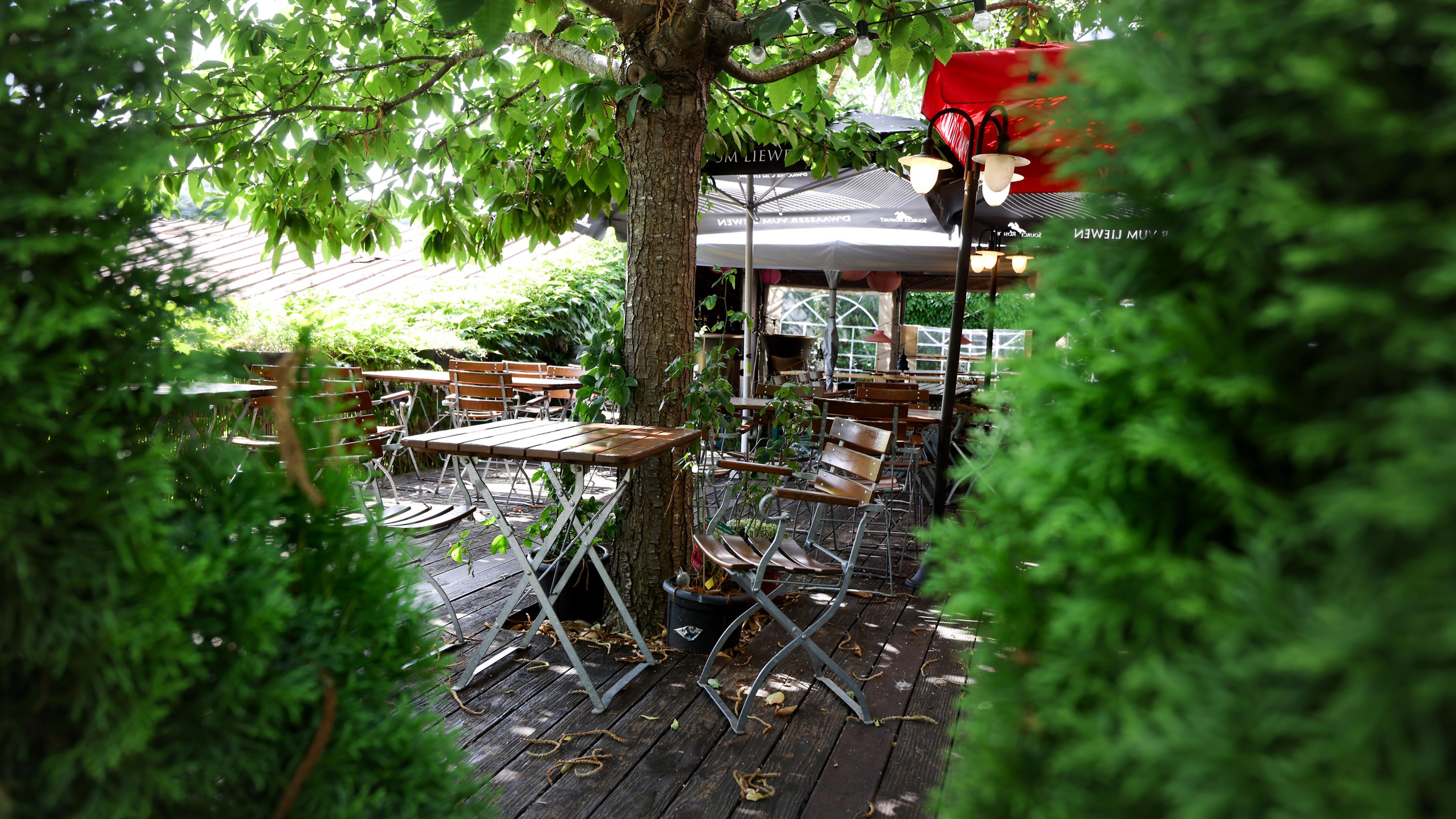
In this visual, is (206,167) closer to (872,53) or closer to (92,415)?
(872,53)

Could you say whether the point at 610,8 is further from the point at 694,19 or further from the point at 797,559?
the point at 797,559

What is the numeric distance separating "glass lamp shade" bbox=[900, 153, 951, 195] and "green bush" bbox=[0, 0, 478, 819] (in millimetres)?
→ 3825

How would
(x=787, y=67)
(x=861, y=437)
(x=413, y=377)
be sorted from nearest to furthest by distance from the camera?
(x=861, y=437) < (x=787, y=67) < (x=413, y=377)

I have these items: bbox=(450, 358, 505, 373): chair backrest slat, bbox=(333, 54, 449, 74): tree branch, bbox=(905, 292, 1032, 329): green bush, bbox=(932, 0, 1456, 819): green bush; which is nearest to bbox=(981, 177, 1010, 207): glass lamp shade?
bbox=(333, 54, 449, 74): tree branch

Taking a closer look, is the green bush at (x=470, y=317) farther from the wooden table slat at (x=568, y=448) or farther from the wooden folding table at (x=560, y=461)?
the wooden table slat at (x=568, y=448)

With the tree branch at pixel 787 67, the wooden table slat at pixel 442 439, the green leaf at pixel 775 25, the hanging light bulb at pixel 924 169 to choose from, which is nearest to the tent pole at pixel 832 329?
the hanging light bulb at pixel 924 169

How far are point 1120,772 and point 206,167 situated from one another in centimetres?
428

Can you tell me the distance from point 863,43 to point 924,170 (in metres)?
1.33

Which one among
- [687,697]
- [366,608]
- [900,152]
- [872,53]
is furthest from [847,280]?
[366,608]

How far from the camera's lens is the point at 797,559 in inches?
116

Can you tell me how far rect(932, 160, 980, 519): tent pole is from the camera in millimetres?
4273

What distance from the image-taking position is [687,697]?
2984 mm

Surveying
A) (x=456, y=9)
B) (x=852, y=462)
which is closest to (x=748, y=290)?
(x=852, y=462)

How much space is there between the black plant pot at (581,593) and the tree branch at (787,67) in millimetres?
2131
